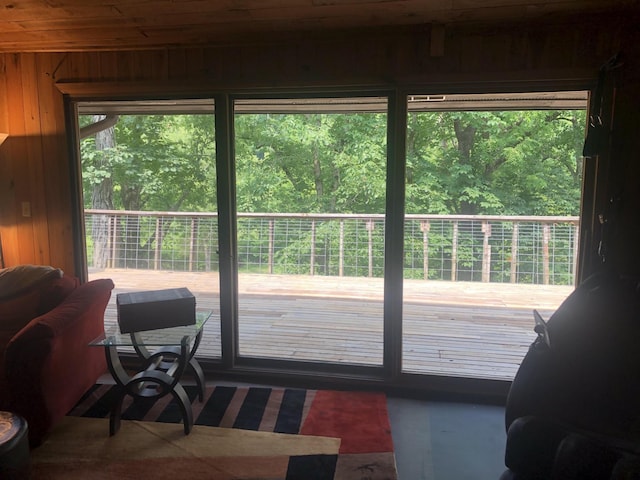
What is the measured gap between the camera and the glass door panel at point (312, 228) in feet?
13.3

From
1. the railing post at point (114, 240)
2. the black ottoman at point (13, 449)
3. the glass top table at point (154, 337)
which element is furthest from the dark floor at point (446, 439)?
the railing post at point (114, 240)

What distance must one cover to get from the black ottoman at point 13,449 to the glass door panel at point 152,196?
137 centimetres

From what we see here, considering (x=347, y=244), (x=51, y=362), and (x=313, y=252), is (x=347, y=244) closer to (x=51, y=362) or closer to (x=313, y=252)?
(x=313, y=252)

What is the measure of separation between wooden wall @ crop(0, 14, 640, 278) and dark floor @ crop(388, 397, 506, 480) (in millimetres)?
1266

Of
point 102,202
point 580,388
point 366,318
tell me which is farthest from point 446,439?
point 102,202

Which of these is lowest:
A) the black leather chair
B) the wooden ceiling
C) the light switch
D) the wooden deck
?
the wooden deck

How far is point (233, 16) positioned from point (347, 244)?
3.17m

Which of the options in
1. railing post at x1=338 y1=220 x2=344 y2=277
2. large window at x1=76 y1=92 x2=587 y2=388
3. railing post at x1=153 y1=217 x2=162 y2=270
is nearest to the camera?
large window at x1=76 y1=92 x2=587 y2=388

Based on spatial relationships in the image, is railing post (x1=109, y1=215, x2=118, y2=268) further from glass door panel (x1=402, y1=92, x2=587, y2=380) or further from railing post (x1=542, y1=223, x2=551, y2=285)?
railing post (x1=542, y1=223, x2=551, y2=285)

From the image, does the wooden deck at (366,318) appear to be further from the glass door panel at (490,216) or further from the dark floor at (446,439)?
the dark floor at (446,439)

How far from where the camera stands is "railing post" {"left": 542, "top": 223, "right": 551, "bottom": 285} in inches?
185

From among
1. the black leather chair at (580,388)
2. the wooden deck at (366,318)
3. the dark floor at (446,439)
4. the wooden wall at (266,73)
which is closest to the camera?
the black leather chair at (580,388)

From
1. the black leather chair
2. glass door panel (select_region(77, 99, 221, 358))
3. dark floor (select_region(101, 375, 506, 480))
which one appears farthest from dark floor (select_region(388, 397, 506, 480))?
glass door panel (select_region(77, 99, 221, 358))

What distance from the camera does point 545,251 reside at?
474 cm
